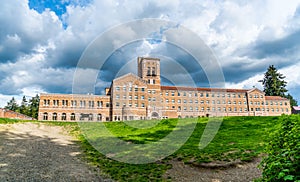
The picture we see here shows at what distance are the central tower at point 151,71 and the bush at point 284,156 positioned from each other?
210 feet

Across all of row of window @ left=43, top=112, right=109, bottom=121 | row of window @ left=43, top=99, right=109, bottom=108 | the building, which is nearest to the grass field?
row of window @ left=43, top=112, right=109, bottom=121

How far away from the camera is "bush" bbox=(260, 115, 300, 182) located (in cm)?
391

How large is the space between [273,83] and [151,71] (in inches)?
2084

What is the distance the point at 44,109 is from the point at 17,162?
5331 cm

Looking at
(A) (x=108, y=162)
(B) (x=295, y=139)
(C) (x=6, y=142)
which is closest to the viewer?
(B) (x=295, y=139)

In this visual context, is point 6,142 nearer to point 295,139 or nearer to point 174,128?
point 174,128

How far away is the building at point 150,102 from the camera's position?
62.6m

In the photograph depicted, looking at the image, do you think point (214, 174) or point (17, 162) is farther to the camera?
point (17, 162)

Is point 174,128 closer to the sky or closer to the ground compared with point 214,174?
closer to the sky

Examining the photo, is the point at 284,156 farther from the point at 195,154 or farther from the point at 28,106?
the point at 28,106

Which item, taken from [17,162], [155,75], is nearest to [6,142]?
[17,162]

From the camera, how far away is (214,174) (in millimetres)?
11914

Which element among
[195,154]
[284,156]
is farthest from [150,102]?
[284,156]

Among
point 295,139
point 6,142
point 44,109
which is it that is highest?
point 44,109
